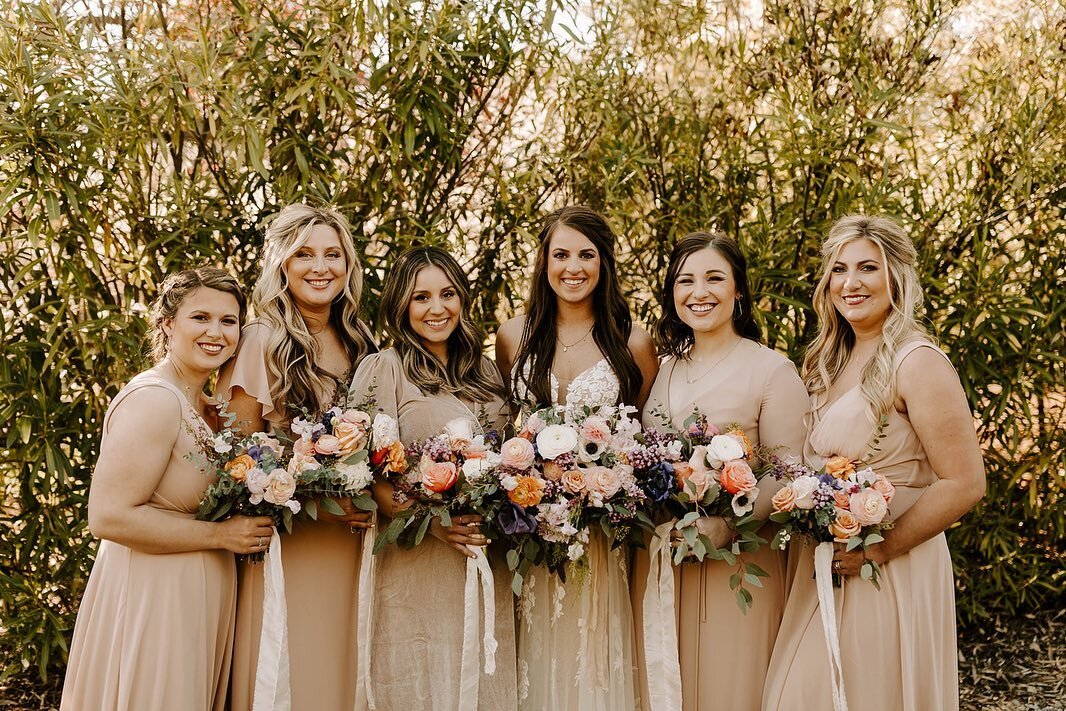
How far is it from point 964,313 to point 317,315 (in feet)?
9.76

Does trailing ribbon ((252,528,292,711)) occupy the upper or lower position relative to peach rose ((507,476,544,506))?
lower

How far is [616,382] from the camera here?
3664 mm

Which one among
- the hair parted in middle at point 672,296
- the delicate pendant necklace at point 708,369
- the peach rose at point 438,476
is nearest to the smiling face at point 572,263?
the hair parted in middle at point 672,296

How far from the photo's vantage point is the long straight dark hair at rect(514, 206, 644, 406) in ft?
12.1

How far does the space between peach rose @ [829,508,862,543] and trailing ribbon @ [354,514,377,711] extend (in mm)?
1551

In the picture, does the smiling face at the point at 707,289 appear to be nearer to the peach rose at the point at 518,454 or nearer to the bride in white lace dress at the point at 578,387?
the bride in white lace dress at the point at 578,387

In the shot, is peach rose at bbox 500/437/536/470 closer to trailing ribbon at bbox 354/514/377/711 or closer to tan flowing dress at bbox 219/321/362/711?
trailing ribbon at bbox 354/514/377/711

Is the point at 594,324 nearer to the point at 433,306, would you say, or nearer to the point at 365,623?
the point at 433,306

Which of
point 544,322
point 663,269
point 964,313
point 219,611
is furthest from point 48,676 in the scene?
point 964,313

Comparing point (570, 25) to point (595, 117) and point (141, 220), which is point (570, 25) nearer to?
point (595, 117)

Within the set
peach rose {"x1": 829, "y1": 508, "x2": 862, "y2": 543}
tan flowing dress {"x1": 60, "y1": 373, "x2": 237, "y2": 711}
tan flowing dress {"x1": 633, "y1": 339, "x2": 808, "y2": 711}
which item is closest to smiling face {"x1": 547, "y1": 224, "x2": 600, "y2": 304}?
tan flowing dress {"x1": 633, "y1": 339, "x2": 808, "y2": 711}

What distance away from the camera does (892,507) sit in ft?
9.91

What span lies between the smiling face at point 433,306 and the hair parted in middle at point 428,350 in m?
0.02

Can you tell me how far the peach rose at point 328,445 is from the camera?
9.71ft
